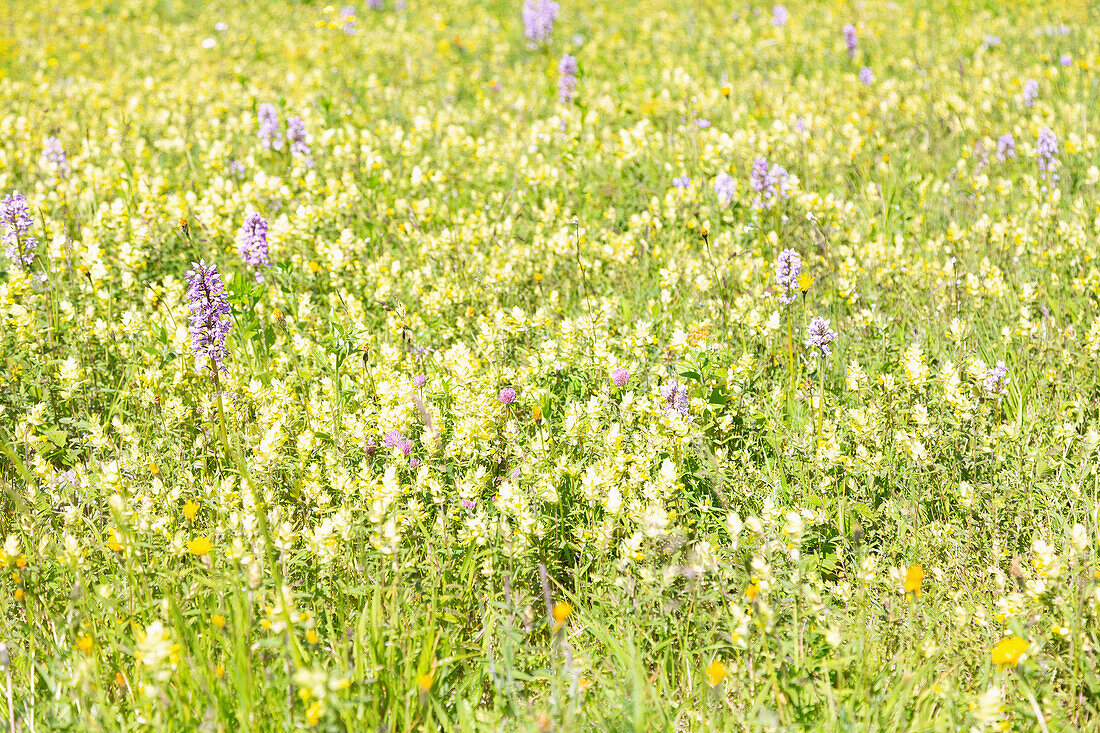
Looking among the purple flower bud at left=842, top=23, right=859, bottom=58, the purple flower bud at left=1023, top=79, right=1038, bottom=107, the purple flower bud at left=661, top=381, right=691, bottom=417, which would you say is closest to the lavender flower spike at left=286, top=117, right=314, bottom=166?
the purple flower bud at left=661, top=381, right=691, bottom=417

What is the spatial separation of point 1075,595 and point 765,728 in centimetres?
98

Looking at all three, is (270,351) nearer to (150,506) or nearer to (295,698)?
(150,506)

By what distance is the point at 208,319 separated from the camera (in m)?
3.46

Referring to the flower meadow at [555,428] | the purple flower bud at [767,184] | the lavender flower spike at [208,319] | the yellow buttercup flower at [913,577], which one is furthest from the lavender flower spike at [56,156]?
the yellow buttercup flower at [913,577]

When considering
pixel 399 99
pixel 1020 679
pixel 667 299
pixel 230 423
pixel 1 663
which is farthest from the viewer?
pixel 399 99

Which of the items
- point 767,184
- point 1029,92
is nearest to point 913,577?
point 767,184

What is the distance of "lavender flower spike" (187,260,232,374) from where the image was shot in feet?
11.2

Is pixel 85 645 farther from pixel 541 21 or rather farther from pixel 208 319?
pixel 541 21

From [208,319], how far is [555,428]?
1405 millimetres

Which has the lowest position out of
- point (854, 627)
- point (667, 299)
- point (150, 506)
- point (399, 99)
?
point (854, 627)

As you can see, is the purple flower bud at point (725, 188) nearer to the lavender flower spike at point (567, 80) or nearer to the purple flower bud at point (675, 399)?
the lavender flower spike at point (567, 80)

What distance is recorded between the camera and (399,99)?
25.5 ft

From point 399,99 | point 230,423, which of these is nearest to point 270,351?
point 230,423

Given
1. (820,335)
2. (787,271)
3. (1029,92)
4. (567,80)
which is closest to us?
(820,335)
